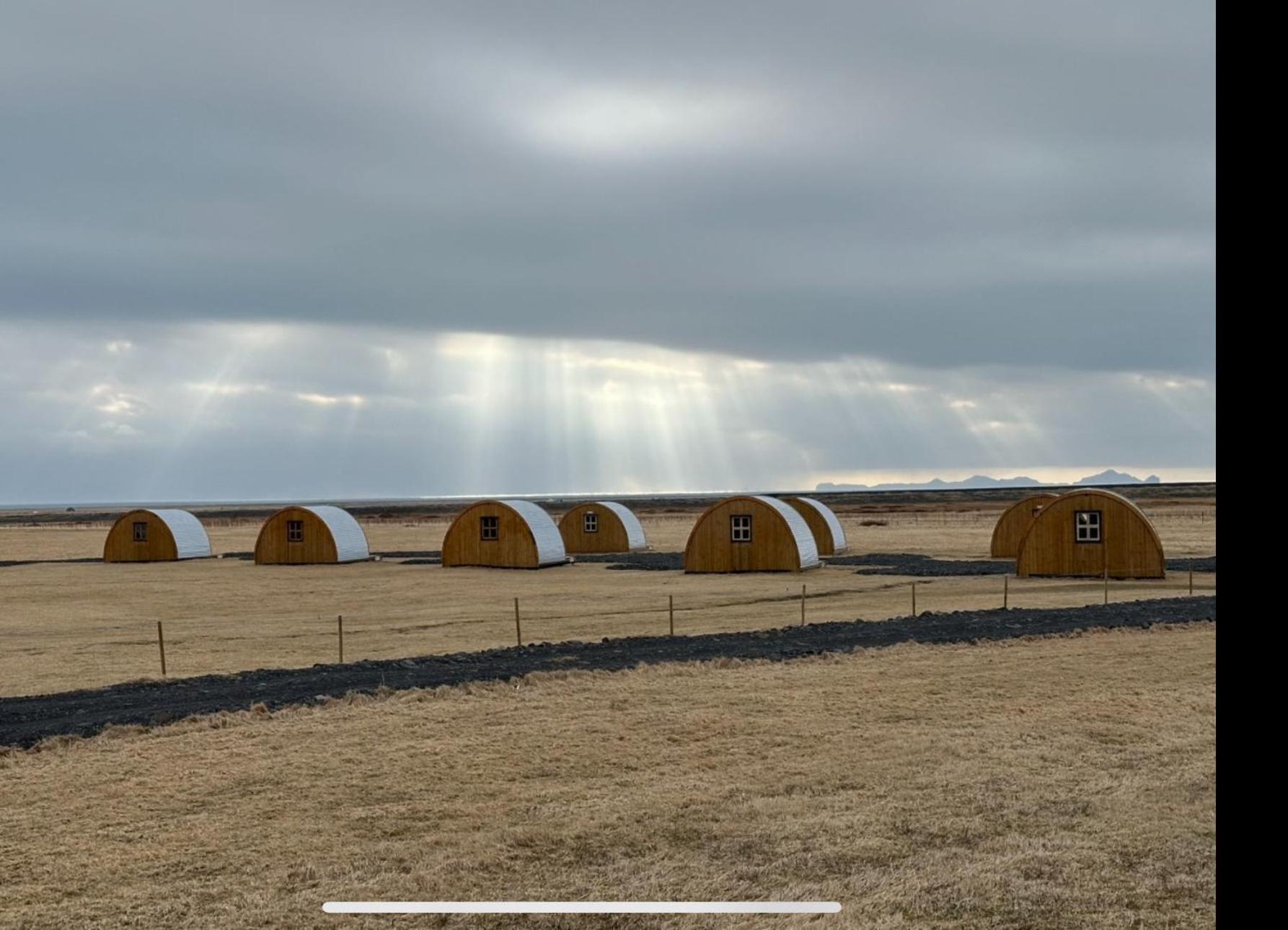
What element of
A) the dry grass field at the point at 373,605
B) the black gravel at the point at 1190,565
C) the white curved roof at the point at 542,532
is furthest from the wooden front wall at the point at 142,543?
the black gravel at the point at 1190,565

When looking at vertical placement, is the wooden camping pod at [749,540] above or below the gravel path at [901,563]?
above

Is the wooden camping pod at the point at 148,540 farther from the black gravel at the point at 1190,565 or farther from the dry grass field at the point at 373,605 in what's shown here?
the black gravel at the point at 1190,565

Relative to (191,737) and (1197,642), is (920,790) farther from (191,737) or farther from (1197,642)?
(1197,642)

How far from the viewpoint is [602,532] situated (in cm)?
6594

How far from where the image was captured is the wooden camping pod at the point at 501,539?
51.8 m

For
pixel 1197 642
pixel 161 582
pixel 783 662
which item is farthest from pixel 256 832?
pixel 161 582

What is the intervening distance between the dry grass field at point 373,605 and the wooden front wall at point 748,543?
5.27 ft

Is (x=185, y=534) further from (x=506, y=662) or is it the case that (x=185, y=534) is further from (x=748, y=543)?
(x=506, y=662)

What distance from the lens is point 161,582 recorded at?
4875 cm

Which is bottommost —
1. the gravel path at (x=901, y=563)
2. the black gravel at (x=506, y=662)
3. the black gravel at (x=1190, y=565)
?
the gravel path at (x=901, y=563)

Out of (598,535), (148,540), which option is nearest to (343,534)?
(148,540)
